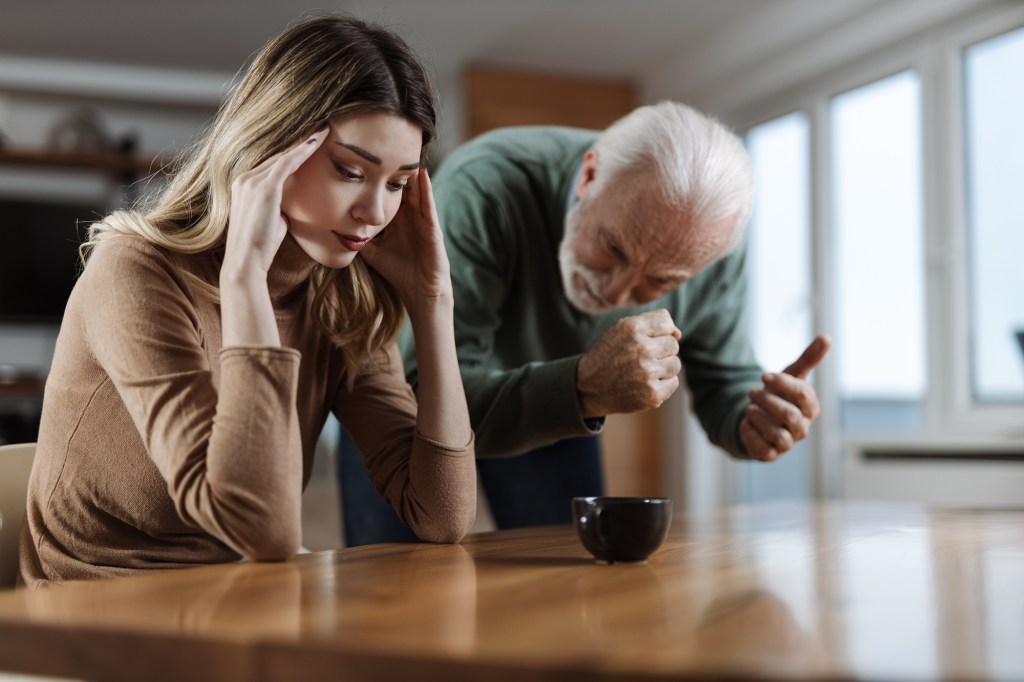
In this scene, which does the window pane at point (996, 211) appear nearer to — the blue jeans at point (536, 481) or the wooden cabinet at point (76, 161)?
the blue jeans at point (536, 481)

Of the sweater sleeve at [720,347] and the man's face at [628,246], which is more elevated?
the man's face at [628,246]

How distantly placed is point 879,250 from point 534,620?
12.6 ft

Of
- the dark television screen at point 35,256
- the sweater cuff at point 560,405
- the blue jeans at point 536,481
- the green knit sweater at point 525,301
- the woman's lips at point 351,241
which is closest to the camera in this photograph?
the woman's lips at point 351,241

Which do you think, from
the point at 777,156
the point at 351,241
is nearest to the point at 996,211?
the point at 777,156

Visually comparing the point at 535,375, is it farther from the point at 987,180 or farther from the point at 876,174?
the point at 876,174

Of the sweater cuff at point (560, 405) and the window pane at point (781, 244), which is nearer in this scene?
the sweater cuff at point (560, 405)

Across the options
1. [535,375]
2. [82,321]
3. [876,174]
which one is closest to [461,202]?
[535,375]

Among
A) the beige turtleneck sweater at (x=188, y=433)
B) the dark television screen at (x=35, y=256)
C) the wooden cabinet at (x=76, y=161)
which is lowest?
the beige turtleneck sweater at (x=188, y=433)

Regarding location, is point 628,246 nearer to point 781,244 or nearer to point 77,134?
point 781,244

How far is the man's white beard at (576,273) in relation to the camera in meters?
1.83

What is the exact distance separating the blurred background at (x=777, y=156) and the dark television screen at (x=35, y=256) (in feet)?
0.04

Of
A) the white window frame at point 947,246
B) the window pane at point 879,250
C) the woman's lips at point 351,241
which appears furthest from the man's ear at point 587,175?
the window pane at point 879,250

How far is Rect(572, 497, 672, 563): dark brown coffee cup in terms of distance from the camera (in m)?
0.98

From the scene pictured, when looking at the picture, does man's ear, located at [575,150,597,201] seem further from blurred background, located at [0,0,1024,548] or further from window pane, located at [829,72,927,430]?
window pane, located at [829,72,927,430]
